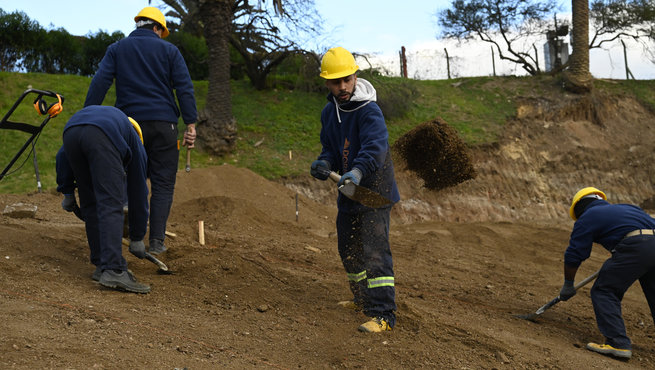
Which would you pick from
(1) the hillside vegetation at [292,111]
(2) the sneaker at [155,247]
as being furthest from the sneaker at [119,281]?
(1) the hillside vegetation at [292,111]

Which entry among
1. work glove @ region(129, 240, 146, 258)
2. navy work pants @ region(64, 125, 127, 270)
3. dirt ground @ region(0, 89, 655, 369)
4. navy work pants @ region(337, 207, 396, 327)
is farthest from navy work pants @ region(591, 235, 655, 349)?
navy work pants @ region(64, 125, 127, 270)

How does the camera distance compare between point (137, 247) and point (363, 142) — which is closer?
point (363, 142)

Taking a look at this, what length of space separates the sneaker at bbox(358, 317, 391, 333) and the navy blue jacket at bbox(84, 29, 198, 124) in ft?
8.55

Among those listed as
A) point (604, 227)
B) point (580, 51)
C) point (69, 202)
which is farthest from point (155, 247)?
point (580, 51)

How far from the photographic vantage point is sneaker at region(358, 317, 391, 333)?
13.8 feet

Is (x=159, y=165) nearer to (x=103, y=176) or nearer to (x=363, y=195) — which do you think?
(x=103, y=176)

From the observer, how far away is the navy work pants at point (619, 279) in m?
5.23

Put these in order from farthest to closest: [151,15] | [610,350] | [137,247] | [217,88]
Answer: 1. [217,88]
2. [151,15]
3. [610,350]
4. [137,247]

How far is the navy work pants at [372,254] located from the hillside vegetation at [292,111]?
8.37 m

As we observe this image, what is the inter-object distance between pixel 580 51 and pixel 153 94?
1675 cm

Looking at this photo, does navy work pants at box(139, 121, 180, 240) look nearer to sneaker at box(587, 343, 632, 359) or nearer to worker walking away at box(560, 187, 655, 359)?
worker walking away at box(560, 187, 655, 359)

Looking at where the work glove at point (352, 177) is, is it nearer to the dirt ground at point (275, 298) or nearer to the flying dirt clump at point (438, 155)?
the dirt ground at point (275, 298)

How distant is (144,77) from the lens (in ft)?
17.9

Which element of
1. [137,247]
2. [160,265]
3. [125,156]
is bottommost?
[160,265]
